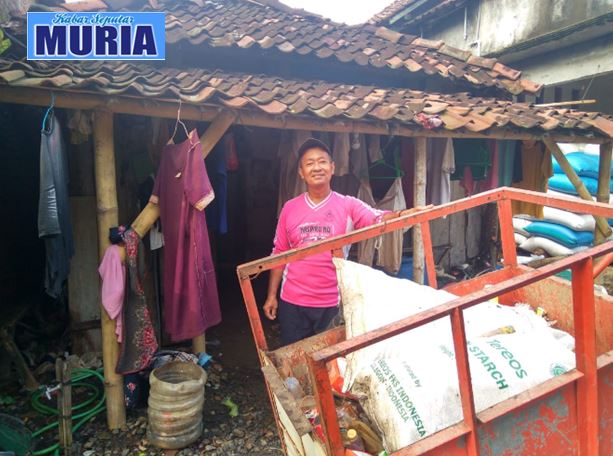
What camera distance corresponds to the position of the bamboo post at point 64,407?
310 centimetres

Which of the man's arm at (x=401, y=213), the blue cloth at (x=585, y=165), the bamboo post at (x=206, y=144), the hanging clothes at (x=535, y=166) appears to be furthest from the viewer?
the blue cloth at (x=585, y=165)

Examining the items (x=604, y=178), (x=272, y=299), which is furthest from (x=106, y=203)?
(x=604, y=178)

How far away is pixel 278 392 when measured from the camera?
1.71 metres

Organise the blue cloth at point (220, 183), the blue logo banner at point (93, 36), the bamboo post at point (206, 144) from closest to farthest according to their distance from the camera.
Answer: the bamboo post at point (206, 144) → the blue logo banner at point (93, 36) → the blue cloth at point (220, 183)

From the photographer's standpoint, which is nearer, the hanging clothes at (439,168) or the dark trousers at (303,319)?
the dark trousers at (303,319)

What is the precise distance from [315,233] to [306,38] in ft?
13.7

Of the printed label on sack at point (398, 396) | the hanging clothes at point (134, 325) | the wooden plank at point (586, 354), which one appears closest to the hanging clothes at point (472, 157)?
the hanging clothes at point (134, 325)

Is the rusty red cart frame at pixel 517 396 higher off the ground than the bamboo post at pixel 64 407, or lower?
higher

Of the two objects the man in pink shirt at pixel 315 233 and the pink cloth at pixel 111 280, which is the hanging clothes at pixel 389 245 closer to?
the man in pink shirt at pixel 315 233

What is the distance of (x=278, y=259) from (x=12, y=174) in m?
4.34

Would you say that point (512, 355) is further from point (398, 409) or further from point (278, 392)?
point (278, 392)

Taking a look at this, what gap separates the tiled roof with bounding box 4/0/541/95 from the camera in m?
5.40

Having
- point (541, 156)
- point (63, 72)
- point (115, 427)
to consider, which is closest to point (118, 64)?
point (63, 72)

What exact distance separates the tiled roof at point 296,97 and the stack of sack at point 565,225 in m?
2.11
